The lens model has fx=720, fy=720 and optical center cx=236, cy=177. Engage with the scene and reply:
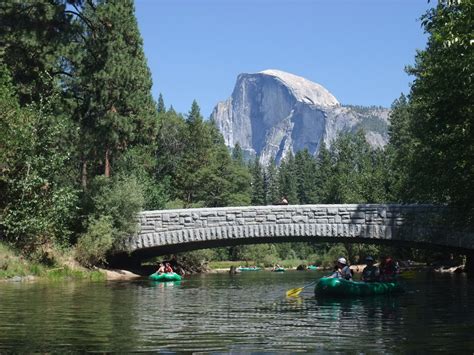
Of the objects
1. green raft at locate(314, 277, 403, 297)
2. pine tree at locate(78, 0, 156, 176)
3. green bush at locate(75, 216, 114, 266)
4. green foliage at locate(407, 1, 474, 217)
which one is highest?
pine tree at locate(78, 0, 156, 176)

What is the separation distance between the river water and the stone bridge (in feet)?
44.1

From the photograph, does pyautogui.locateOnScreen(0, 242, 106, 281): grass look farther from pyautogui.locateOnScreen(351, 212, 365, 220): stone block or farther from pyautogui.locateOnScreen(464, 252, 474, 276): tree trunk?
pyautogui.locateOnScreen(464, 252, 474, 276): tree trunk

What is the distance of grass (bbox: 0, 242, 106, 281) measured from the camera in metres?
32.2

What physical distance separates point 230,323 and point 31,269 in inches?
786

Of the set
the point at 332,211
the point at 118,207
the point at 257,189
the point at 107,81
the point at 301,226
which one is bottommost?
the point at 301,226

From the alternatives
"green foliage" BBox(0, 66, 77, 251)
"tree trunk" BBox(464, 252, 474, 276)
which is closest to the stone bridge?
"tree trunk" BBox(464, 252, 474, 276)

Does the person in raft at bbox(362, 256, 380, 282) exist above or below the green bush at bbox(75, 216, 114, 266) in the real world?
below

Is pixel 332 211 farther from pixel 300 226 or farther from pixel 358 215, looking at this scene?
pixel 300 226

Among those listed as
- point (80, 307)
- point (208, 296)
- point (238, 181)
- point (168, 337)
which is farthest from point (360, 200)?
point (168, 337)

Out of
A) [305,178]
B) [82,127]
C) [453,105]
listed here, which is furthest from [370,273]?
[305,178]

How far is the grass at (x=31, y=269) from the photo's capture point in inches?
1268

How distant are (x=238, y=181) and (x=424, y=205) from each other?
63.8m

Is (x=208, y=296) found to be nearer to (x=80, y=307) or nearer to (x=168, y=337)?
(x=80, y=307)

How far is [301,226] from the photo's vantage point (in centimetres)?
3900
